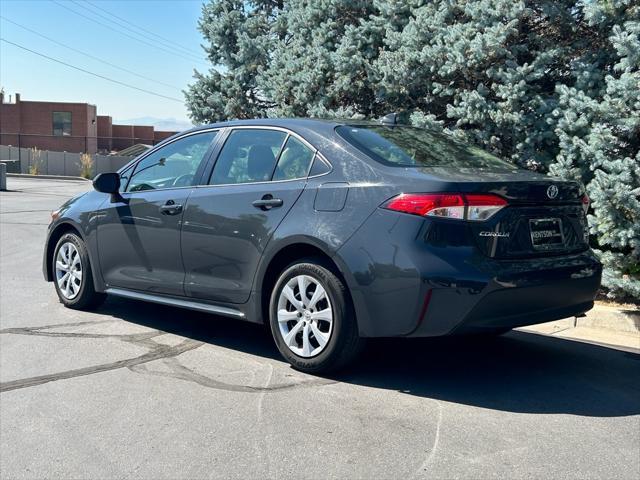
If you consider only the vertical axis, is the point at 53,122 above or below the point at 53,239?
above

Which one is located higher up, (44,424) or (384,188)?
(384,188)

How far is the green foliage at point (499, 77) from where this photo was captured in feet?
22.7

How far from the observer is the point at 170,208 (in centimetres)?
614

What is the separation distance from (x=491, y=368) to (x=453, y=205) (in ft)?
4.80

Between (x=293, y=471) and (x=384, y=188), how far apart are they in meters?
1.88

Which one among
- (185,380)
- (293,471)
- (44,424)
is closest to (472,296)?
(293,471)

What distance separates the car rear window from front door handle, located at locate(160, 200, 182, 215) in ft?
4.75

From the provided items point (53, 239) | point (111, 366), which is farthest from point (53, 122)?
point (111, 366)

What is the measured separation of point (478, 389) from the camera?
16.4 ft

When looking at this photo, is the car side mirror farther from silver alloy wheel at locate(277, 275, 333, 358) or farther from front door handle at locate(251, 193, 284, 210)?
silver alloy wheel at locate(277, 275, 333, 358)

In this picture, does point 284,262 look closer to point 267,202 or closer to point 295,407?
point 267,202

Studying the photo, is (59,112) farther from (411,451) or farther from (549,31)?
(411,451)

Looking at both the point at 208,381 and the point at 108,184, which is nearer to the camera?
the point at 208,381

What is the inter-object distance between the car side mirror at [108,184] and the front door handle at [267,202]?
1769 millimetres
